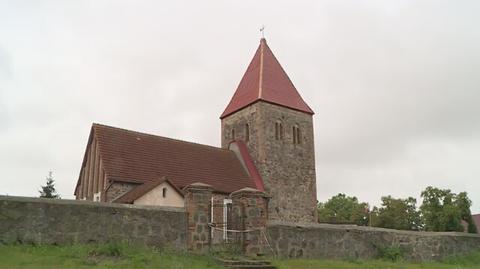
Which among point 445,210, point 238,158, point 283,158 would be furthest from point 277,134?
point 445,210

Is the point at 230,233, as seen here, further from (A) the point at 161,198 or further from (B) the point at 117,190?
(B) the point at 117,190

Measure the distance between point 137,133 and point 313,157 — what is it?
13.0 meters

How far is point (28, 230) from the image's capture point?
11062mm

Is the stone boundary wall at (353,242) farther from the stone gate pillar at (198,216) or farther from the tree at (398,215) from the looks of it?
the tree at (398,215)

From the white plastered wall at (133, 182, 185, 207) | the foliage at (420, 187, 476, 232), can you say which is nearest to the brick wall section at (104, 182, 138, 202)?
the white plastered wall at (133, 182, 185, 207)

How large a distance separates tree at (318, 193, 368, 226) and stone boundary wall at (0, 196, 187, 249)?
47.5 meters

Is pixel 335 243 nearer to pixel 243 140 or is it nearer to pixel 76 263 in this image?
pixel 76 263

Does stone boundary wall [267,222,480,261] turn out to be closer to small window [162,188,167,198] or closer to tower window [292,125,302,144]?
small window [162,188,167,198]

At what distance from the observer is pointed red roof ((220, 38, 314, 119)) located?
110 ft

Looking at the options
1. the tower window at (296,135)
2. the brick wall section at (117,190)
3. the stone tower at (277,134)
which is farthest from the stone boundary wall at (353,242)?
the tower window at (296,135)

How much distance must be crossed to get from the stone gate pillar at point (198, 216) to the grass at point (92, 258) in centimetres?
96

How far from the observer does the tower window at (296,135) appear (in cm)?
3388

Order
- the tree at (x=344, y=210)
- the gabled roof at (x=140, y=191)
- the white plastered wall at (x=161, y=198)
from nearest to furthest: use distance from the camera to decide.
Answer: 1. the white plastered wall at (x=161, y=198)
2. the gabled roof at (x=140, y=191)
3. the tree at (x=344, y=210)

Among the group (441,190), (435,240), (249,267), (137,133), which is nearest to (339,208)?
(441,190)
